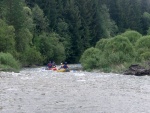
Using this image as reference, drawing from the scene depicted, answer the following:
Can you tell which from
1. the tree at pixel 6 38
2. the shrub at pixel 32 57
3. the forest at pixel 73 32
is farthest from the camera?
the shrub at pixel 32 57

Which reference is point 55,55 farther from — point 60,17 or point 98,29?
point 98,29

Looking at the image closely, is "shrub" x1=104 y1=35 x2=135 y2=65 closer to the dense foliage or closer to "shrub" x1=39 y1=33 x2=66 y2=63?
the dense foliage

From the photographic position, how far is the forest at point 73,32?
5344cm

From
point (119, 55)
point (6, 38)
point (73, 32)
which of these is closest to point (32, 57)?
point (6, 38)

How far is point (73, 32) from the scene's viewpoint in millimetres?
88188

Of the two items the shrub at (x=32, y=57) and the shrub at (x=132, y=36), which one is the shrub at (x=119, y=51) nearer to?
the shrub at (x=132, y=36)

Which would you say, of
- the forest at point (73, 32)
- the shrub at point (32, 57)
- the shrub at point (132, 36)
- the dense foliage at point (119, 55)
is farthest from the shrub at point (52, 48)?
the dense foliage at point (119, 55)

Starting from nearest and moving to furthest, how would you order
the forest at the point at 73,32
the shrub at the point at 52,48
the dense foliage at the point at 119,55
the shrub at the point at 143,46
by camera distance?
the dense foliage at the point at 119,55, the forest at the point at 73,32, the shrub at the point at 143,46, the shrub at the point at 52,48

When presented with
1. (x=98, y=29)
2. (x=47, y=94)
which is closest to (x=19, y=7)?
(x=98, y=29)

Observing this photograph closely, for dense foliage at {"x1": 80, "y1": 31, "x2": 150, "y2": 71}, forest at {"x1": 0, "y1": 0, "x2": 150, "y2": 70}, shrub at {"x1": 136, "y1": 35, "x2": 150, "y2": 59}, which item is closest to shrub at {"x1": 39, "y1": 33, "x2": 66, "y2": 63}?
forest at {"x1": 0, "y1": 0, "x2": 150, "y2": 70}

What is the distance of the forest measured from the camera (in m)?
53.4

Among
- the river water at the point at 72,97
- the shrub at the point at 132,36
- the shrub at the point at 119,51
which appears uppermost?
the shrub at the point at 132,36

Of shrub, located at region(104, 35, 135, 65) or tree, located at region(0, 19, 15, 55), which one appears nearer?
shrub, located at region(104, 35, 135, 65)

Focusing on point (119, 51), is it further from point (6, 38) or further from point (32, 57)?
point (32, 57)
